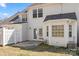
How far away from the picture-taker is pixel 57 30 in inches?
475

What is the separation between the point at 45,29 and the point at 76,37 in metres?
1.43

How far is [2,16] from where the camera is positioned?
1068cm

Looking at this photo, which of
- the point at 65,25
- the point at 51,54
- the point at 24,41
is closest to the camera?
the point at 51,54

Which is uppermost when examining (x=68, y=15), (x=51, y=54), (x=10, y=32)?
(x=68, y=15)

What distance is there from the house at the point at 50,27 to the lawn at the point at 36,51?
1.62 ft

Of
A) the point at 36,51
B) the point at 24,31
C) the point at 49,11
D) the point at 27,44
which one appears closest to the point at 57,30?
the point at 49,11

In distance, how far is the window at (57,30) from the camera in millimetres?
11875

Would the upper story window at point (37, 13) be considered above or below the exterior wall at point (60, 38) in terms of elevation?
above

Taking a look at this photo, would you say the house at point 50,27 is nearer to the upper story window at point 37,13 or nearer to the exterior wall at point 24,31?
the exterior wall at point 24,31

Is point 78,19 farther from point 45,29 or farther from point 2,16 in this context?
point 2,16

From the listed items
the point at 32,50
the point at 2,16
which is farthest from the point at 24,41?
the point at 2,16

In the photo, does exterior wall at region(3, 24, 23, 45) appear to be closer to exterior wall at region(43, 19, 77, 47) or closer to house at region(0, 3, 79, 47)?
house at region(0, 3, 79, 47)

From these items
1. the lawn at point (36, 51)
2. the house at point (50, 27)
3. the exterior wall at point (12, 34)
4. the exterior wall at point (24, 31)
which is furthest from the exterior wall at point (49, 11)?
the lawn at point (36, 51)

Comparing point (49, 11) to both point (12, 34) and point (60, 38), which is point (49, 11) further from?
point (12, 34)
